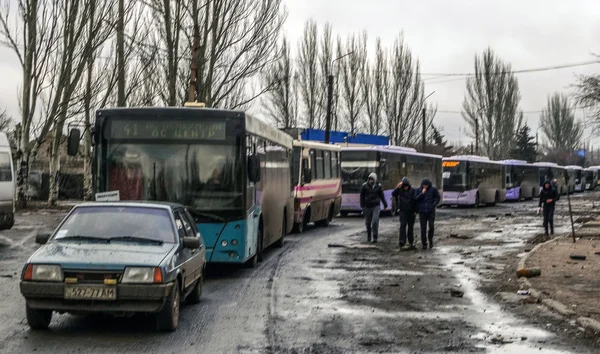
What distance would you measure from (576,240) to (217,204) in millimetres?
12264

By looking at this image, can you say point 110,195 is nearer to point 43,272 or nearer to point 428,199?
point 43,272

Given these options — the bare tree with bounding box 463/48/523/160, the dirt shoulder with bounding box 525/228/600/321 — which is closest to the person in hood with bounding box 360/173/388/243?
the dirt shoulder with bounding box 525/228/600/321

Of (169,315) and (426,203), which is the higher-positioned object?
(426,203)

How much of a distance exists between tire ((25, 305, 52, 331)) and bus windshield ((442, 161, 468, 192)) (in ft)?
139

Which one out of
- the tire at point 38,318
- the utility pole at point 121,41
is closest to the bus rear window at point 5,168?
the utility pole at point 121,41

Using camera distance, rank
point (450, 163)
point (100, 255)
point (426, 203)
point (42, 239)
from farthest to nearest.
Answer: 1. point (450, 163)
2. point (426, 203)
3. point (42, 239)
4. point (100, 255)

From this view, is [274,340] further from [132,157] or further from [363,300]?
[132,157]

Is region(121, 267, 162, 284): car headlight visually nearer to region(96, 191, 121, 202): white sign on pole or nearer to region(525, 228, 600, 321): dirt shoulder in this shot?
region(525, 228, 600, 321): dirt shoulder

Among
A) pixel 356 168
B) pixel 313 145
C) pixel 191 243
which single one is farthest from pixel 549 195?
pixel 191 243

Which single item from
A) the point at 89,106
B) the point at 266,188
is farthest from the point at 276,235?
the point at 89,106

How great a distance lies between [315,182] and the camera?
94.4 feet

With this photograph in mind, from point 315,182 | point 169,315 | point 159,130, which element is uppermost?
point 159,130

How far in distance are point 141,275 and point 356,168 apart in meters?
27.9

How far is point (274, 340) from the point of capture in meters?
9.31
